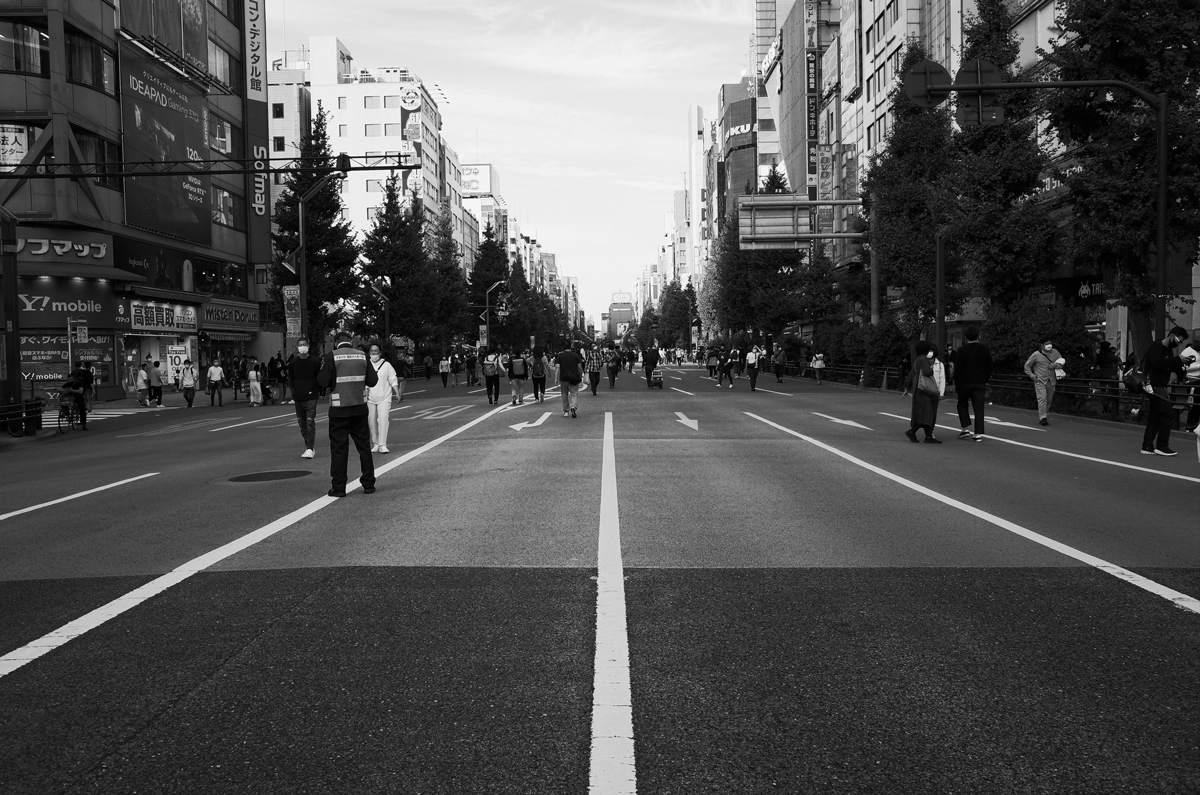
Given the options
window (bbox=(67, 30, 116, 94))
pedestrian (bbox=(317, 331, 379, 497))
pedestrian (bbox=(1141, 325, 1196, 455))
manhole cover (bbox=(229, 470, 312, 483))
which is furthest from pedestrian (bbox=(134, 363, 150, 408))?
pedestrian (bbox=(1141, 325, 1196, 455))

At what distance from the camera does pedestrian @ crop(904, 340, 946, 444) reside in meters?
15.9

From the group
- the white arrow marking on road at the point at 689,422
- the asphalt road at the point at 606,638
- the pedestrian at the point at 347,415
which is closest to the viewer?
the asphalt road at the point at 606,638

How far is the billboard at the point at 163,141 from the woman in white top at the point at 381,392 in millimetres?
26631

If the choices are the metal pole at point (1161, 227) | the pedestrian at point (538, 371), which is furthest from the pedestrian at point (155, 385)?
the metal pole at point (1161, 227)

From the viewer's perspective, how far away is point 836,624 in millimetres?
5180

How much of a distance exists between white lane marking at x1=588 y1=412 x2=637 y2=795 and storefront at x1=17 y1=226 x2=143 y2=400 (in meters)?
34.3

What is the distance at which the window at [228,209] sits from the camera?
50.2m

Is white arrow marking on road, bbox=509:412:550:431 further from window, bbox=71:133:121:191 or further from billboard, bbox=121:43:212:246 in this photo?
window, bbox=71:133:121:191

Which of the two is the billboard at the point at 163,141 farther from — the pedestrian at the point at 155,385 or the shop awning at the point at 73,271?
the pedestrian at the point at 155,385

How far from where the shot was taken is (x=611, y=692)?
4133 millimetres

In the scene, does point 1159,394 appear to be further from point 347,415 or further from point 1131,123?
point 347,415

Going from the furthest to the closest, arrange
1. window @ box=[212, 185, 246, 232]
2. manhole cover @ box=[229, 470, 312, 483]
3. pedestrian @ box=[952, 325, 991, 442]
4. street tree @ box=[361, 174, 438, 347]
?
street tree @ box=[361, 174, 438, 347] < window @ box=[212, 185, 246, 232] < pedestrian @ box=[952, 325, 991, 442] < manhole cover @ box=[229, 470, 312, 483]

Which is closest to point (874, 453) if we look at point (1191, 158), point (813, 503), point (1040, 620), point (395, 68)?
point (813, 503)

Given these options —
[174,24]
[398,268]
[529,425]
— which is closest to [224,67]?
[174,24]
